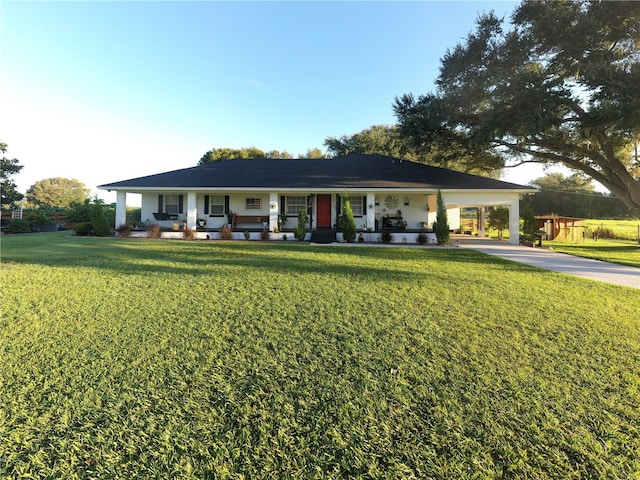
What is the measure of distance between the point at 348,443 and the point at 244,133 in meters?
27.5

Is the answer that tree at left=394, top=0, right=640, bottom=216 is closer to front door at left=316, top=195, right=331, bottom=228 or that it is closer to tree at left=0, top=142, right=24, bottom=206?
front door at left=316, top=195, right=331, bottom=228

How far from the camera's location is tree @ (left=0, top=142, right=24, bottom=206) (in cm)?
2097

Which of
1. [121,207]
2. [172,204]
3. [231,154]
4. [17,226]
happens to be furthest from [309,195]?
[231,154]

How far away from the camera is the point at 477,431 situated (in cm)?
208

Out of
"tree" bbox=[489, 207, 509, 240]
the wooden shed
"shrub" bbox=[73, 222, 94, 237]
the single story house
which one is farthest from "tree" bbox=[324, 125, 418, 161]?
"shrub" bbox=[73, 222, 94, 237]

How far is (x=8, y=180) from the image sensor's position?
21.5m

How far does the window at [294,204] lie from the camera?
56.5 ft

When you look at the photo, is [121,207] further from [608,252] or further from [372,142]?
[372,142]

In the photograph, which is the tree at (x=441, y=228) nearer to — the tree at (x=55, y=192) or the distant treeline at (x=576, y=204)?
the distant treeline at (x=576, y=204)

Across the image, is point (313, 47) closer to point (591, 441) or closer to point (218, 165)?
point (218, 165)

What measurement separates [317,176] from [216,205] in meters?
6.17

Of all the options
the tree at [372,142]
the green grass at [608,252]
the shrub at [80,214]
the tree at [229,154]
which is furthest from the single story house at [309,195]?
the tree at [229,154]

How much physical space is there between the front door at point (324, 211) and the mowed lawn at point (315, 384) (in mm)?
12033

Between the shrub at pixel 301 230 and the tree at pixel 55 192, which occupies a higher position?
the tree at pixel 55 192
